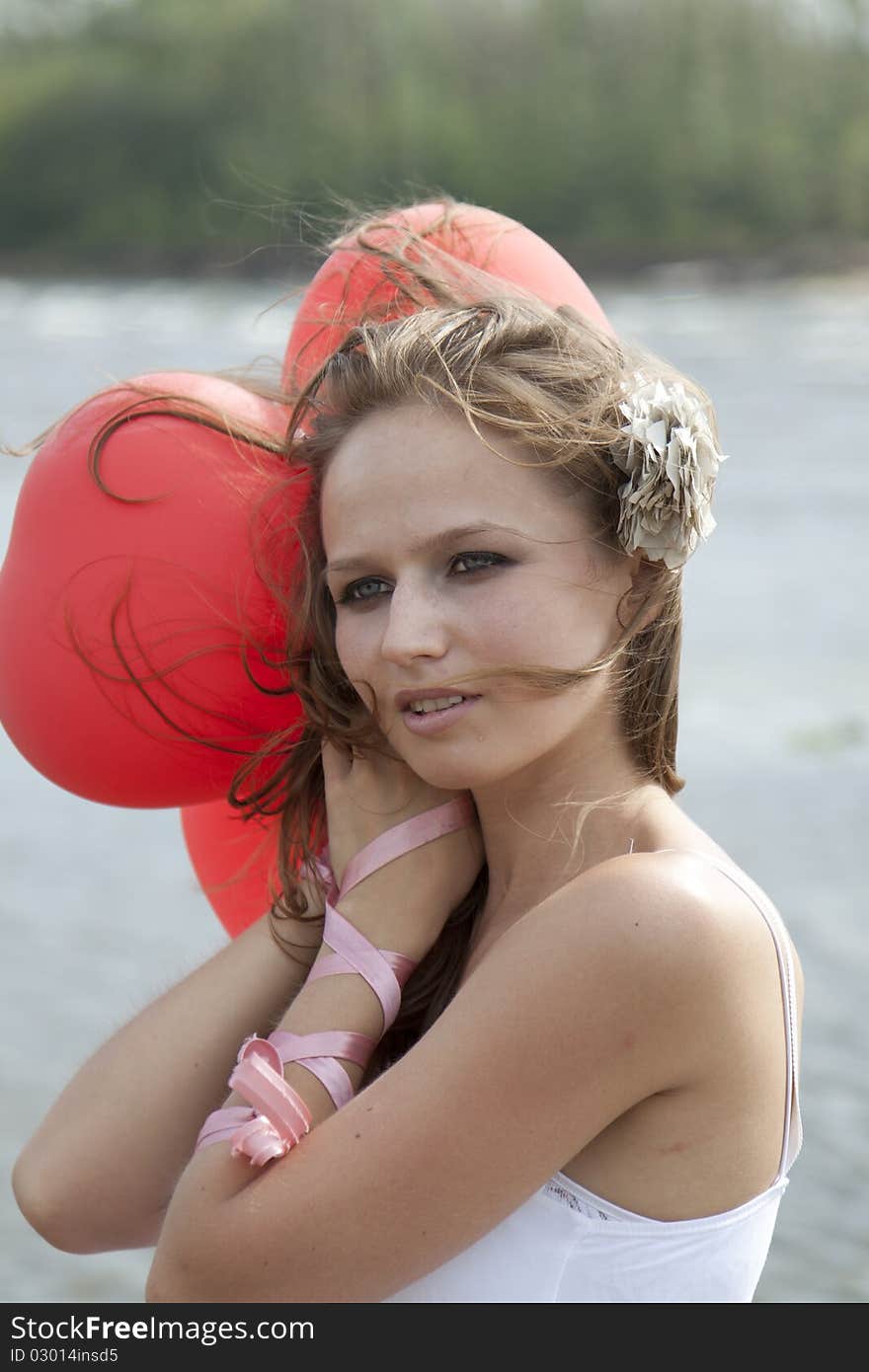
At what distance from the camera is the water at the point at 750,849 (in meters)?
3.93

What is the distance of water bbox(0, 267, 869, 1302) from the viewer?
3.93 m

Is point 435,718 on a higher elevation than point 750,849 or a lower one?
higher

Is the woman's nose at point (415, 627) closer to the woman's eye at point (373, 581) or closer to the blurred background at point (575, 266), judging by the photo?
the woman's eye at point (373, 581)

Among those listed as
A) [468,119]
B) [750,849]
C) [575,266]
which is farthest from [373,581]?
[468,119]

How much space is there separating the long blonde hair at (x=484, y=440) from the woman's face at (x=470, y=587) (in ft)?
0.07

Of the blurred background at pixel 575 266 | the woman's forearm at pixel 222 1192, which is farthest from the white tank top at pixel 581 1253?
the blurred background at pixel 575 266

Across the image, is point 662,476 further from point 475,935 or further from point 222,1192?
point 222,1192

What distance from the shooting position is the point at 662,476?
5.49ft

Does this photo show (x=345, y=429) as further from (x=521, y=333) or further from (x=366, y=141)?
(x=366, y=141)

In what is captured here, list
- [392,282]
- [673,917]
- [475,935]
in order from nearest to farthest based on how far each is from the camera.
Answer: [673,917] < [475,935] < [392,282]

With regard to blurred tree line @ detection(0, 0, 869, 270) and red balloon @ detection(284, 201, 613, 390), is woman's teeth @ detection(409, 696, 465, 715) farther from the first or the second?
blurred tree line @ detection(0, 0, 869, 270)

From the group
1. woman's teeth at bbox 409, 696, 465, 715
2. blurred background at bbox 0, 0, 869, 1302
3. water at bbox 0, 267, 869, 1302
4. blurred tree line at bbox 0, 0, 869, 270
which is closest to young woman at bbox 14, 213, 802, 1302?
woman's teeth at bbox 409, 696, 465, 715

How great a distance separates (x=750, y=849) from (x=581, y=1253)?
411 cm

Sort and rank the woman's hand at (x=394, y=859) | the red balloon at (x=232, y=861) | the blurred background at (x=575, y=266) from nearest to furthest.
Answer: the woman's hand at (x=394, y=859) < the red balloon at (x=232, y=861) < the blurred background at (x=575, y=266)
